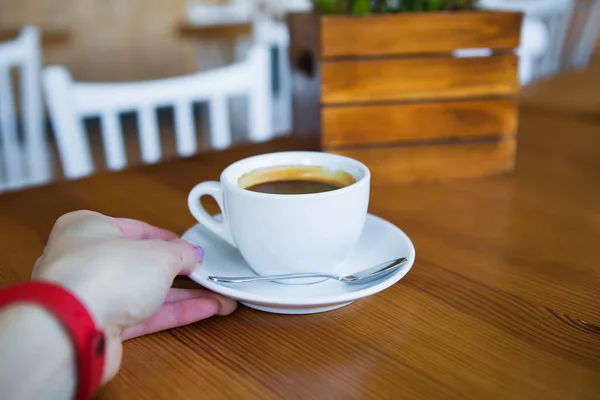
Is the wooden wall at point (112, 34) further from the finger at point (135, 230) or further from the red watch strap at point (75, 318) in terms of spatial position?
the red watch strap at point (75, 318)

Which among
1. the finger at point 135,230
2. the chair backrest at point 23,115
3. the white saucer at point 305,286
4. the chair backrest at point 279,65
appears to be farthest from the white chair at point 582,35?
the finger at point 135,230

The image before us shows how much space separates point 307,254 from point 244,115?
3026mm

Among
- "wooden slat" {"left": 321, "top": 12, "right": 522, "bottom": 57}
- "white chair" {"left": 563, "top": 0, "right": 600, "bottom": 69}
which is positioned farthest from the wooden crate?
"white chair" {"left": 563, "top": 0, "right": 600, "bottom": 69}

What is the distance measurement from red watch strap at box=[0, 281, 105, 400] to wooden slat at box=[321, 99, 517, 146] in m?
0.45

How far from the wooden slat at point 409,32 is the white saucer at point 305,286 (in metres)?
0.23

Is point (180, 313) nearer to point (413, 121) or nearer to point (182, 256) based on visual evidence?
point (182, 256)

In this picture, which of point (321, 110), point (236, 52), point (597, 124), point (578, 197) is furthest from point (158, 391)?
point (236, 52)

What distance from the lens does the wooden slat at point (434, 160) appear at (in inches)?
28.3

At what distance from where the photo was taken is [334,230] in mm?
437

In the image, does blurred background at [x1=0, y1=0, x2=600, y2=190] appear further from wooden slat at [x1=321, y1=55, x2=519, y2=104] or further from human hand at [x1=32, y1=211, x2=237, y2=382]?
human hand at [x1=32, y1=211, x2=237, y2=382]

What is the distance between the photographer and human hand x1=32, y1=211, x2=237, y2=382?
1.05 feet

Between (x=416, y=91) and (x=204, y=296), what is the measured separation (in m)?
0.40

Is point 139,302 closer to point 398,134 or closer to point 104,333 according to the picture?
point 104,333

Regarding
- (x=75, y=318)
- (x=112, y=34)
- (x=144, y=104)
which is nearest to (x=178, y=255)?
(x=75, y=318)
